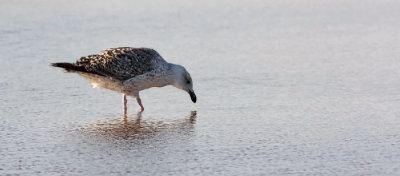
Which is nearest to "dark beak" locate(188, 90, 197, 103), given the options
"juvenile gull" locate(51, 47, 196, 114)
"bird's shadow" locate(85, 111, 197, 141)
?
"juvenile gull" locate(51, 47, 196, 114)

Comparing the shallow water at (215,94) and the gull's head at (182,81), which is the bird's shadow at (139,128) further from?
the gull's head at (182,81)

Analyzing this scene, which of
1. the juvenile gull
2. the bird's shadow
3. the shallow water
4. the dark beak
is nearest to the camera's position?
the shallow water

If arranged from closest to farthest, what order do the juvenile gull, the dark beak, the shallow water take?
the shallow water, the dark beak, the juvenile gull

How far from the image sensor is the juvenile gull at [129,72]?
10773 millimetres

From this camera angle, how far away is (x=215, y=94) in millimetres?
11086

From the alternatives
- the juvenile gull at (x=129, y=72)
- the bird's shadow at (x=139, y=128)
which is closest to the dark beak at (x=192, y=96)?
the juvenile gull at (x=129, y=72)

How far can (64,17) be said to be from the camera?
54.5ft

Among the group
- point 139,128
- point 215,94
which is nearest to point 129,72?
point 215,94

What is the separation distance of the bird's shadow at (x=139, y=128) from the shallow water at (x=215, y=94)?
0.07 feet

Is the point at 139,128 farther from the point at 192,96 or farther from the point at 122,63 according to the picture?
the point at 122,63

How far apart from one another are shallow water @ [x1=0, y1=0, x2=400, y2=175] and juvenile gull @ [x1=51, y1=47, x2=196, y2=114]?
22 cm

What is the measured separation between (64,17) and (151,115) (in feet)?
22.3

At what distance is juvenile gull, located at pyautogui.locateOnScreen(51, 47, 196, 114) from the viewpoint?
35.3 ft

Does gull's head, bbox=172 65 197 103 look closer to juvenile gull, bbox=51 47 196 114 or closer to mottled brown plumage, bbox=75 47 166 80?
juvenile gull, bbox=51 47 196 114
